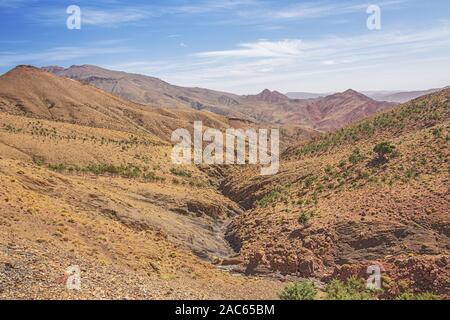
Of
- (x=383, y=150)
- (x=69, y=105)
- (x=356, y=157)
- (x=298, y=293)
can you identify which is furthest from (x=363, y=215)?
(x=69, y=105)

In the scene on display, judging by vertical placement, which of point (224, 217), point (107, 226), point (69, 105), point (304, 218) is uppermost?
point (69, 105)

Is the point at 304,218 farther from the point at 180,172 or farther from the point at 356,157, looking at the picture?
the point at 180,172

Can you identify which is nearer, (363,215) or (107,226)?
(107,226)

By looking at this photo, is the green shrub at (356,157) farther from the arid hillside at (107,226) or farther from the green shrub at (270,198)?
the arid hillside at (107,226)

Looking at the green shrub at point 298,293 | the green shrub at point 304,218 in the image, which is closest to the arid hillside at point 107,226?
the green shrub at point 298,293

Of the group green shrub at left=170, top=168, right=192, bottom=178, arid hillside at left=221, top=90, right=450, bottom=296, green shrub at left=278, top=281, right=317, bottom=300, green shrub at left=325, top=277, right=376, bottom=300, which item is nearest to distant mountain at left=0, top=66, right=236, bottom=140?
green shrub at left=170, top=168, right=192, bottom=178

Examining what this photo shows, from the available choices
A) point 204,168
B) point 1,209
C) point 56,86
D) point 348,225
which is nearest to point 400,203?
point 348,225

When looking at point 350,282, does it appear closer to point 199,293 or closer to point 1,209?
point 199,293

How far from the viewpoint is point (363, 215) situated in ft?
76.9

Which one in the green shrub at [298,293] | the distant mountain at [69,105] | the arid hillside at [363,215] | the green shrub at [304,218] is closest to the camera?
the green shrub at [298,293]

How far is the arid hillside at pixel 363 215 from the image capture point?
1956 centimetres

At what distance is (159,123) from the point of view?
3250 inches

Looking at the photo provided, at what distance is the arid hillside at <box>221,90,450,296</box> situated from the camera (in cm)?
1956

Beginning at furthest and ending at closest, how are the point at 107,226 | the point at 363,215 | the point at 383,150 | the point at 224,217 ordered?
the point at 224,217 < the point at 383,150 < the point at 363,215 < the point at 107,226
